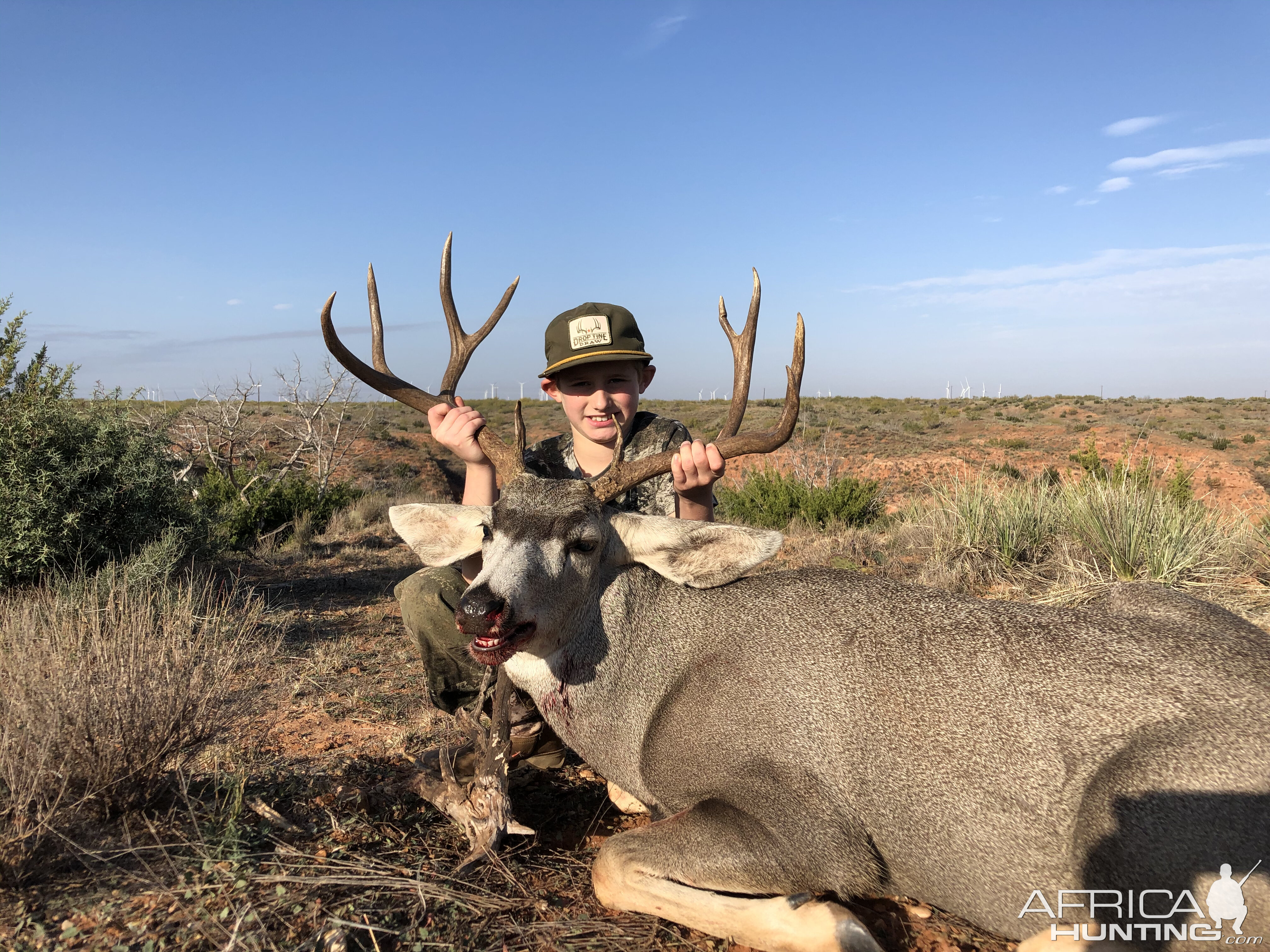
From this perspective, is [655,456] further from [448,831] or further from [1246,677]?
[1246,677]

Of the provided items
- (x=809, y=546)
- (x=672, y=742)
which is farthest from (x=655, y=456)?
(x=809, y=546)

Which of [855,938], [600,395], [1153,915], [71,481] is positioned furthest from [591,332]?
[71,481]

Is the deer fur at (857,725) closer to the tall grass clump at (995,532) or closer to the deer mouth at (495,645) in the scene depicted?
the deer mouth at (495,645)

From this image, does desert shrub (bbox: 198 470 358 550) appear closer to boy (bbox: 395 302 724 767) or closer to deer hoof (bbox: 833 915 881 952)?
boy (bbox: 395 302 724 767)

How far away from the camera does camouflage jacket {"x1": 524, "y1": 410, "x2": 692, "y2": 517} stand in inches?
199

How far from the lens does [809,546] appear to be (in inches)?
444

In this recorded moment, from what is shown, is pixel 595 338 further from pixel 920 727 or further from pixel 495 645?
pixel 920 727

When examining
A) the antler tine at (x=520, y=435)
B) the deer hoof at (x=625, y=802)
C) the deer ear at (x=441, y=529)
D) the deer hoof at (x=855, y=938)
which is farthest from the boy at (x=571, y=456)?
the deer hoof at (x=855, y=938)

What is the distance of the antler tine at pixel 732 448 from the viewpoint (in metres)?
3.70

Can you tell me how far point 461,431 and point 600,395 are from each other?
3.89 ft

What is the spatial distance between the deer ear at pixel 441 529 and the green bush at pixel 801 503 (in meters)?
9.39

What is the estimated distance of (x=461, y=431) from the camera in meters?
4.02

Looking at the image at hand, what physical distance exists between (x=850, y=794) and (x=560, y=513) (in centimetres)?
160

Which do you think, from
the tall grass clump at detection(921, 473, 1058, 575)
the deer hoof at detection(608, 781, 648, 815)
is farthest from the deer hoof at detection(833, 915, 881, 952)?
the tall grass clump at detection(921, 473, 1058, 575)
